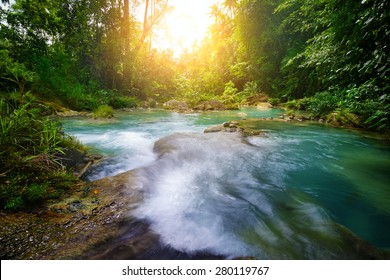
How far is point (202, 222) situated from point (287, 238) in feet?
2.64

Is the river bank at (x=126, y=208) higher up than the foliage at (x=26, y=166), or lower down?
lower down

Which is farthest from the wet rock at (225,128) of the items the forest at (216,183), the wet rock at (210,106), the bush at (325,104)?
the wet rock at (210,106)

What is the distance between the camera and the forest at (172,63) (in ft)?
8.96

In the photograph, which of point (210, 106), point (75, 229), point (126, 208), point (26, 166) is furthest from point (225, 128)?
point (210, 106)

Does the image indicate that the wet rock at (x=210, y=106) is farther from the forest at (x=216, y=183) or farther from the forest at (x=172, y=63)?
the forest at (x=216, y=183)

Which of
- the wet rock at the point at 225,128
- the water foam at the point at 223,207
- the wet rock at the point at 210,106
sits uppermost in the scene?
the wet rock at the point at 210,106

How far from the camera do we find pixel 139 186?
268 centimetres

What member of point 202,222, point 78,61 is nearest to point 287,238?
point 202,222

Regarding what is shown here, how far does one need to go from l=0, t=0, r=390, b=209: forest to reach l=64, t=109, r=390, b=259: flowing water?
104 cm

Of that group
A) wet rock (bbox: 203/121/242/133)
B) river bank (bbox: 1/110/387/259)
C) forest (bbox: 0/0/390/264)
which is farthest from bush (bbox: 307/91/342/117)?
river bank (bbox: 1/110/387/259)

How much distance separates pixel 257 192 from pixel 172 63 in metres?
24.6

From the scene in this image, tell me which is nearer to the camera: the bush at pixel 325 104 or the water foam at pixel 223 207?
the water foam at pixel 223 207

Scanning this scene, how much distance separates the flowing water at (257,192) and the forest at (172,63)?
1040mm

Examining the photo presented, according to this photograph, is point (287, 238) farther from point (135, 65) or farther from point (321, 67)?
point (135, 65)
